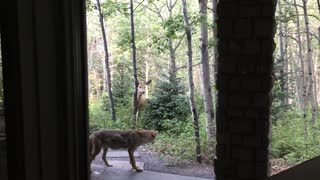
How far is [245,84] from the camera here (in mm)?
2088

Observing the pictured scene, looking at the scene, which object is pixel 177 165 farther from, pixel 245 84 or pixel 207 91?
pixel 245 84

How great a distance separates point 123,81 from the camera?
20.7 feet

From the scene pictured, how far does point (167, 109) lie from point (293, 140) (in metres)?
1.84

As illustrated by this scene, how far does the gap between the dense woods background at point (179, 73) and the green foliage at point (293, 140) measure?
1 centimetres

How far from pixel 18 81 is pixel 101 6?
18.2 feet

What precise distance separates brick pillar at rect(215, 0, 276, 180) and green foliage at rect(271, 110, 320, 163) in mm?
3242

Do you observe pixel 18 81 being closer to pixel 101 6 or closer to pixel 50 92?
pixel 50 92

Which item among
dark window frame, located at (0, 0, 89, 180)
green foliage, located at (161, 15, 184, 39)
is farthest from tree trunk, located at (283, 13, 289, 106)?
dark window frame, located at (0, 0, 89, 180)

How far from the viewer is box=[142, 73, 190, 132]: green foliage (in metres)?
5.92

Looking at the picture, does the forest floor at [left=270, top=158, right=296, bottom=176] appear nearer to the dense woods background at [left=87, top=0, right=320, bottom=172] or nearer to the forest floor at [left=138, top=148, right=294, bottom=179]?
the forest floor at [left=138, top=148, right=294, bottom=179]

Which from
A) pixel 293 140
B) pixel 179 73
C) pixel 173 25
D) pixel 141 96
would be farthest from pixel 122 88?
pixel 293 140

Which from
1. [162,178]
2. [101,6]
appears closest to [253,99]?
[162,178]

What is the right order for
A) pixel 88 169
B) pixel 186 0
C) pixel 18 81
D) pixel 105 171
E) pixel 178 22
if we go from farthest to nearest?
pixel 186 0 → pixel 178 22 → pixel 105 171 → pixel 88 169 → pixel 18 81

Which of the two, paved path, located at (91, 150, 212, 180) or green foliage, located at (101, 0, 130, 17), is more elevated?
green foliage, located at (101, 0, 130, 17)
